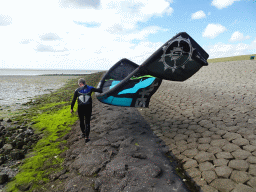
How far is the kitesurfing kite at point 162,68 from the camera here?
4125mm

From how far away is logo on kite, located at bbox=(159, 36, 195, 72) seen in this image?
160 inches

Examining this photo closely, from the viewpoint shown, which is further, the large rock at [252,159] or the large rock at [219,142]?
the large rock at [219,142]

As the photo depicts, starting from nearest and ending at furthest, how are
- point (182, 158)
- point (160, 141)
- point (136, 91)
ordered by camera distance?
point (182, 158) < point (160, 141) < point (136, 91)

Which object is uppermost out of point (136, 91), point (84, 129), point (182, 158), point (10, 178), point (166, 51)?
point (166, 51)

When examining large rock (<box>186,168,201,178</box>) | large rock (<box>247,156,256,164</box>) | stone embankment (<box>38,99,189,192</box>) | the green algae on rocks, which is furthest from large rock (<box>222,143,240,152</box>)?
the green algae on rocks

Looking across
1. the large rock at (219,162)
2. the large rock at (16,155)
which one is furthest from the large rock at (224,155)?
the large rock at (16,155)

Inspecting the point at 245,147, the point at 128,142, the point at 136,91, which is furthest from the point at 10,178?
the point at 245,147

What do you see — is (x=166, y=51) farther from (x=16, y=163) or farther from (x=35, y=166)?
(x=16, y=163)

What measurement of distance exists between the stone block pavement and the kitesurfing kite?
51.9 inches

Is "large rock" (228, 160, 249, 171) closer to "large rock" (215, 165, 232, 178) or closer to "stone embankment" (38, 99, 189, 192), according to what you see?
"large rock" (215, 165, 232, 178)

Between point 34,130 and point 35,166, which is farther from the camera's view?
point 34,130

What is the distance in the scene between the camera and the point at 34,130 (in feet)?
19.6

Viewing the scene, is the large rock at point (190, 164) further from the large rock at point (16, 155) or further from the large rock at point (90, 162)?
the large rock at point (16, 155)

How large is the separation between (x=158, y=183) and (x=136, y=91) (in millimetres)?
3453
